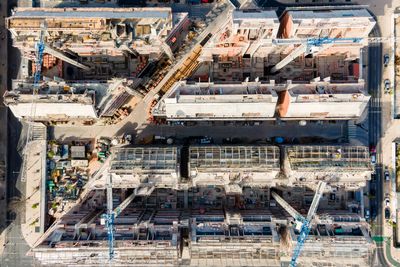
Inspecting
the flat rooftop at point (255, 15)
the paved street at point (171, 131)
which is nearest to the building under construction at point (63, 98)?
the paved street at point (171, 131)

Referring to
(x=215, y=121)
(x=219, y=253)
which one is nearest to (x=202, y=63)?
(x=215, y=121)

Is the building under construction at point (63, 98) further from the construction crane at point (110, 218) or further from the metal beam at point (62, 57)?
the construction crane at point (110, 218)

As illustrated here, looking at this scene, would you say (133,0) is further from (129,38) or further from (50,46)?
(50,46)

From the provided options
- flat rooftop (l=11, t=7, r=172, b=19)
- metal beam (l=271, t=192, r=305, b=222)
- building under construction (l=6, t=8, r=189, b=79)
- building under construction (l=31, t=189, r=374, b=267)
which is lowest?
building under construction (l=31, t=189, r=374, b=267)

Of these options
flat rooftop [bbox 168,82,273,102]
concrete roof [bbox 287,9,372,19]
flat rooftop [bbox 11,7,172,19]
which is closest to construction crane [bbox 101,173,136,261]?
flat rooftop [bbox 168,82,273,102]

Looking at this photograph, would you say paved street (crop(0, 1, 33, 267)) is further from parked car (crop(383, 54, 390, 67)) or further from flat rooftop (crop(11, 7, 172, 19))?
parked car (crop(383, 54, 390, 67))

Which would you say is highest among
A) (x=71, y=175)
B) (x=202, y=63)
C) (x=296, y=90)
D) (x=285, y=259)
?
(x=202, y=63)

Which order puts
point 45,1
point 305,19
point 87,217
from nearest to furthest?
1. point 305,19
2. point 87,217
3. point 45,1
